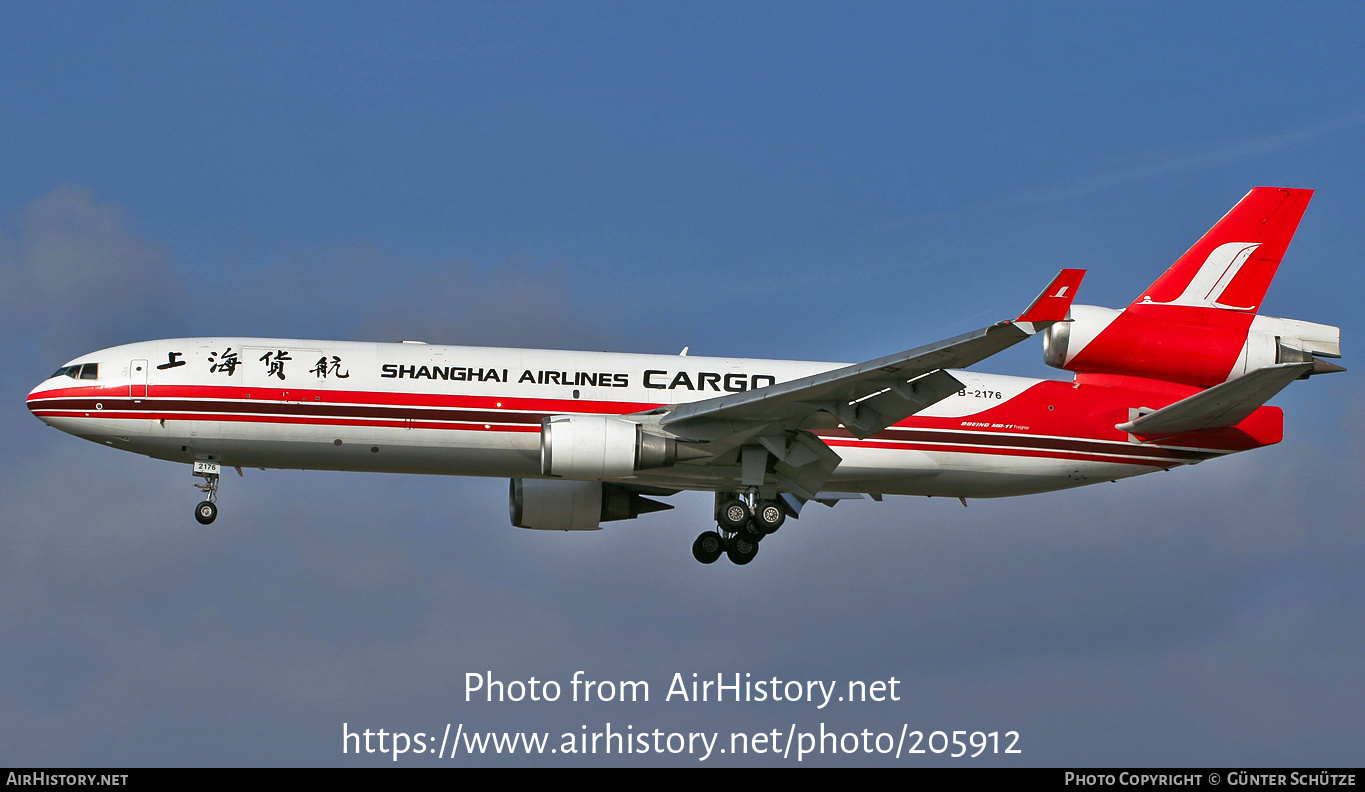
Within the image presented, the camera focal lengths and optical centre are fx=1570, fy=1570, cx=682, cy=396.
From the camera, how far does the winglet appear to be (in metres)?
30.0

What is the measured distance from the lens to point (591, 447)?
35438 millimetres

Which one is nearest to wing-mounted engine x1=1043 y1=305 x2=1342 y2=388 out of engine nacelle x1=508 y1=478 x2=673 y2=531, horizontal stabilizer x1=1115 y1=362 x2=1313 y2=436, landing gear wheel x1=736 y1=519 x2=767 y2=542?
horizontal stabilizer x1=1115 y1=362 x2=1313 y2=436

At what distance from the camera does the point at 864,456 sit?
38812 mm

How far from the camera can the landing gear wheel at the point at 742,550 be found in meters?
40.1

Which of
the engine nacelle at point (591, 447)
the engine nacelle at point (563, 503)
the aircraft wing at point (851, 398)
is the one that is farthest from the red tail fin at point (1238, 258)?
the engine nacelle at point (563, 503)

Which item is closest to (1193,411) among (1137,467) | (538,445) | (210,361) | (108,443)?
(1137,467)

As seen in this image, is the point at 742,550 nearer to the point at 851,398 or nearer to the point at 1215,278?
the point at 851,398

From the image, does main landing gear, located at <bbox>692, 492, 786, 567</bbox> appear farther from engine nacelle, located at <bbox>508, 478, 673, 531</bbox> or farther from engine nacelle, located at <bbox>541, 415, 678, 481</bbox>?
engine nacelle, located at <bbox>541, 415, 678, 481</bbox>

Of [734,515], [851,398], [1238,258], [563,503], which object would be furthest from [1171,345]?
[563,503]

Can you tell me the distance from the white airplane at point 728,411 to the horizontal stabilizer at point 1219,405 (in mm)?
68

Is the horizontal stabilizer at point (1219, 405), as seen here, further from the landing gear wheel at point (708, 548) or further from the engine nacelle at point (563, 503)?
the engine nacelle at point (563, 503)

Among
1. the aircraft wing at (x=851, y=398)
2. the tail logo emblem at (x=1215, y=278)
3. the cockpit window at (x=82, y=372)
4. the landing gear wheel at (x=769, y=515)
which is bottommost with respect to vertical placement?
the landing gear wheel at (x=769, y=515)

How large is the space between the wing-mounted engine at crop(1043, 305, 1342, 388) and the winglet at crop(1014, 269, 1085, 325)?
8871mm

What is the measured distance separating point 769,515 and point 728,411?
13.7ft
